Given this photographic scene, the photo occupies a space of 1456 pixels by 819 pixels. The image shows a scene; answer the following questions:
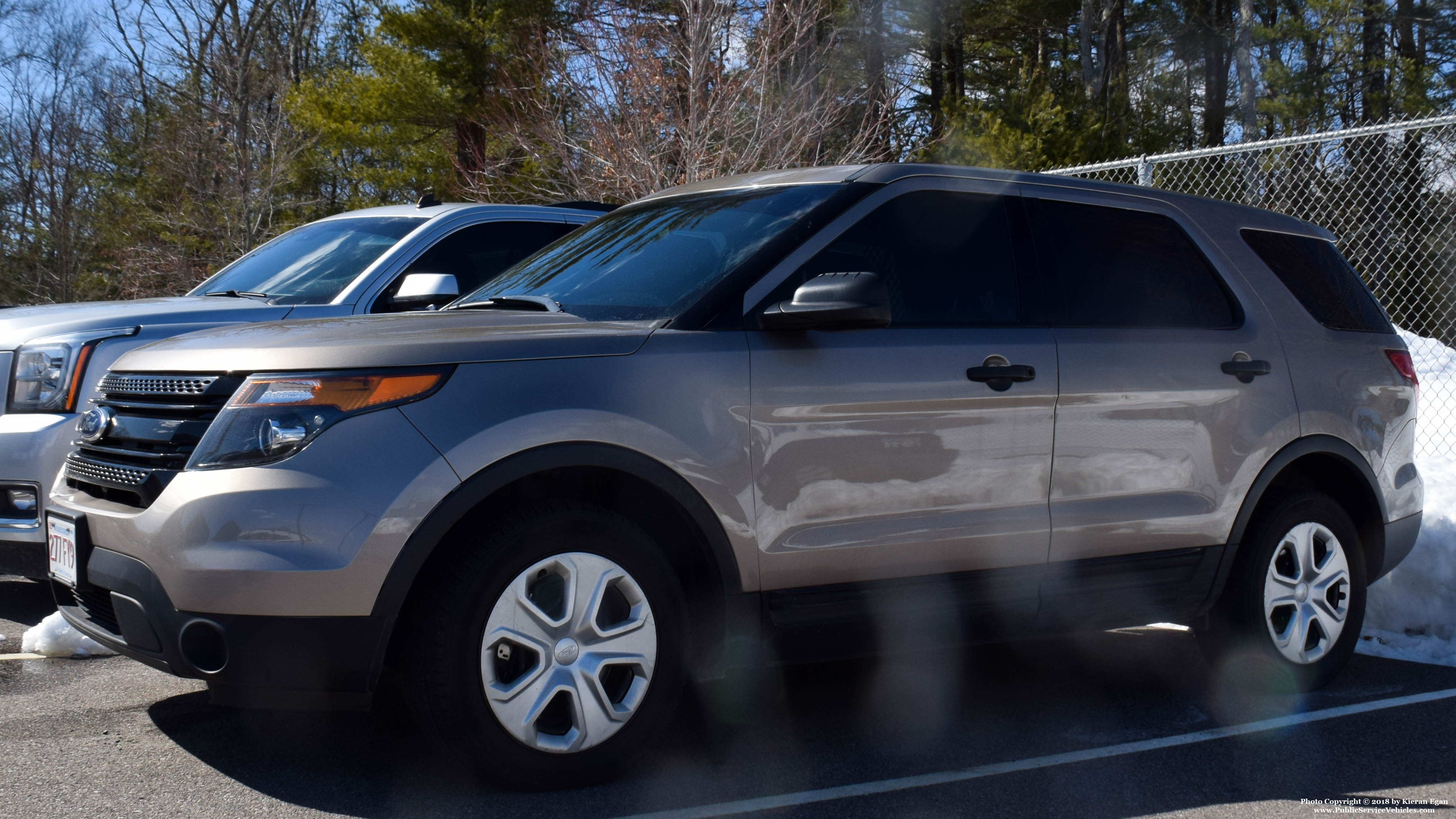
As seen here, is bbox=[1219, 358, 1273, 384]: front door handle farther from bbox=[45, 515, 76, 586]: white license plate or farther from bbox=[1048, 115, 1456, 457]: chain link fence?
bbox=[1048, 115, 1456, 457]: chain link fence

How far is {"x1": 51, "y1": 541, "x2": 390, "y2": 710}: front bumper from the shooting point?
10.0 feet

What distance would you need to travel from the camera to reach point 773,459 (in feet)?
11.7

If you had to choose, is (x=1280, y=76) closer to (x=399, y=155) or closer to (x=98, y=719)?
(x=399, y=155)

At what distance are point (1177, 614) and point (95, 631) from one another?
3504 millimetres

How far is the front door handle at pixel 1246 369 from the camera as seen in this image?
450 cm

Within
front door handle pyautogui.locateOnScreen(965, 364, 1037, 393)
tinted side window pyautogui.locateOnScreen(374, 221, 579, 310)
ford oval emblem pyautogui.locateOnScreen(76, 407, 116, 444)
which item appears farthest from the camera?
tinted side window pyautogui.locateOnScreen(374, 221, 579, 310)

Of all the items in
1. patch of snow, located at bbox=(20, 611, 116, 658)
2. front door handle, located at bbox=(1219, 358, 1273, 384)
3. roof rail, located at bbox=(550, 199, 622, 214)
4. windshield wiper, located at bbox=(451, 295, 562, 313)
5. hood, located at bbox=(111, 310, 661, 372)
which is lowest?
patch of snow, located at bbox=(20, 611, 116, 658)

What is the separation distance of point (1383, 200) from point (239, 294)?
10.5 meters

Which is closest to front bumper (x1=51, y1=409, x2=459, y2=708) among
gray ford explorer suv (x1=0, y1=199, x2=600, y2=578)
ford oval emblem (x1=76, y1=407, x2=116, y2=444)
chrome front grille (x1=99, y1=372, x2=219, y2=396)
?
chrome front grille (x1=99, y1=372, x2=219, y2=396)

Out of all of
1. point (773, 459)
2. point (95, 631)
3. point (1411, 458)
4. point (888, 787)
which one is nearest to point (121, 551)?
point (95, 631)

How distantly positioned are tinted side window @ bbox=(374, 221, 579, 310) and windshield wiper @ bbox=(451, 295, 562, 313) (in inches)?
89.0

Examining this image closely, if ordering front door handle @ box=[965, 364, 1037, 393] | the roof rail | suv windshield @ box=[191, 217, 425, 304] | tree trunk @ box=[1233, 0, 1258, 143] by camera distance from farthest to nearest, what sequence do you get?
tree trunk @ box=[1233, 0, 1258, 143]
the roof rail
suv windshield @ box=[191, 217, 425, 304]
front door handle @ box=[965, 364, 1037, 393]

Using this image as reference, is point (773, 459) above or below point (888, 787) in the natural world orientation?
above

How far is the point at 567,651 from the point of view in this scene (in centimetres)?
333
